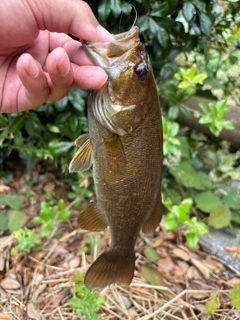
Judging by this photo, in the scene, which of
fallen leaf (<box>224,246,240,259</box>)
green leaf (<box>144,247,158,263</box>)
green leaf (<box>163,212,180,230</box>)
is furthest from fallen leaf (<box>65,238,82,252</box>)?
fallen leaf (<box>224,246,240,259</box>)

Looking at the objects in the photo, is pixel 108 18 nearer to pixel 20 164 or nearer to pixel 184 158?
pixel 184 158

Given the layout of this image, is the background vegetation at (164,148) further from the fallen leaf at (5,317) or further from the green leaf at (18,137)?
the fallen leaf at (5,317)

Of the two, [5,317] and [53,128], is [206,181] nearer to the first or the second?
[53,128]

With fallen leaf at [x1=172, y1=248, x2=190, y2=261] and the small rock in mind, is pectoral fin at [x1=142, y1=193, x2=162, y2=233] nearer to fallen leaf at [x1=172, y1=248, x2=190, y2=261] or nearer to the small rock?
fallen leaf at [x1=172, y1=248, x2=190, y2=261]

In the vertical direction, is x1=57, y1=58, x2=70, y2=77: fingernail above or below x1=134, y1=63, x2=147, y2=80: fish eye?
above

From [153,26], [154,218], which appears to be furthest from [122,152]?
[153,26]
